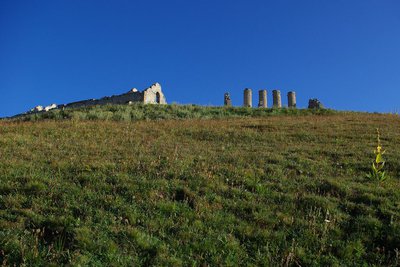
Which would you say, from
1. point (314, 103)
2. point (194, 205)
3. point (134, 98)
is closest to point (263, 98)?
point (314, 103)

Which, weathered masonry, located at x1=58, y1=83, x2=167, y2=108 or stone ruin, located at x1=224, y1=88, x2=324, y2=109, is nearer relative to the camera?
weathered masonry, located at x1=58, y1=83, x2=167, y2=108

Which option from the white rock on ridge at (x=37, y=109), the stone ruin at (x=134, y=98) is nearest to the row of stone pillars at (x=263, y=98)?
the stone ruin at (x=134, y=98)

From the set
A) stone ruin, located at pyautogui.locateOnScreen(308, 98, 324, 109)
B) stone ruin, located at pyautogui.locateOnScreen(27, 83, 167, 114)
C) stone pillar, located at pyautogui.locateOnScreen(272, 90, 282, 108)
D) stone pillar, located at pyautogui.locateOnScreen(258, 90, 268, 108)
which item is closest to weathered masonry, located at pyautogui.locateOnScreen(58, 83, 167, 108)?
stone ruin, located at pyautogui.locateOnScreen(27, 83, 167, 114)

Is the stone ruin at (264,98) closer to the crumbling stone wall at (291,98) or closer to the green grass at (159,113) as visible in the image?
the crumbling stone wall at (291,98)

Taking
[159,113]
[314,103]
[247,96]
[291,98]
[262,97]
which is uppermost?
[247,96]

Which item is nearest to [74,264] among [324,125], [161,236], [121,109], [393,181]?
[161,236]

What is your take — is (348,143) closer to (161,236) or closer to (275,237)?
(275,237)

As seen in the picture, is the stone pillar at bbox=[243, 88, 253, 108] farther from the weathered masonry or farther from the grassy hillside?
the grassy hillside

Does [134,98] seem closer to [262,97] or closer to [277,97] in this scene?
[262,97]

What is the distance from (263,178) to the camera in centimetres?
1207

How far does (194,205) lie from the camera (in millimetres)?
9836

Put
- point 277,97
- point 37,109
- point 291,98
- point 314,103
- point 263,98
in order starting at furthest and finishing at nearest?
point 37,109
point 263,98
point 291,98
point 277,97
point 314,103

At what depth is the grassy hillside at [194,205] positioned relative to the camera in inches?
312

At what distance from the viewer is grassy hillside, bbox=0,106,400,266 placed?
791 cm
